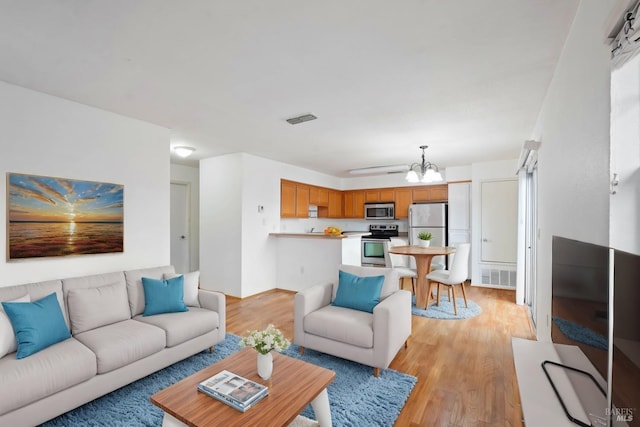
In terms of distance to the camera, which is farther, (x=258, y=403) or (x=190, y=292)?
(x=190, y=292)

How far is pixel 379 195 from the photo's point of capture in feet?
23.7

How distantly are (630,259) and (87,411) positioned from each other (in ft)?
9.80

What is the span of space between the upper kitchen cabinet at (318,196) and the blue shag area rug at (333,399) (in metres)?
4.17

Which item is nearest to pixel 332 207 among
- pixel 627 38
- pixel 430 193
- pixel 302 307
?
pixel 430 193

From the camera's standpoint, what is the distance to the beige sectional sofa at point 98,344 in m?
1.77

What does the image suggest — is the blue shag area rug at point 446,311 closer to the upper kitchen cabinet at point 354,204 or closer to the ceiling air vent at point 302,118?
the ceiling air vent at point 302,118

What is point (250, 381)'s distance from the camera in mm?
1741

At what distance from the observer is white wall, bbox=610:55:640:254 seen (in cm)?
102

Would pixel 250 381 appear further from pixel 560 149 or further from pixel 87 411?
pixel 560 149

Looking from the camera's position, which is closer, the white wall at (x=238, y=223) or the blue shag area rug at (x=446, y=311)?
the blue shag area rug at (x=446, y=311)

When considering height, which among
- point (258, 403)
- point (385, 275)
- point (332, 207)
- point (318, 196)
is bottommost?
point (258, 403)

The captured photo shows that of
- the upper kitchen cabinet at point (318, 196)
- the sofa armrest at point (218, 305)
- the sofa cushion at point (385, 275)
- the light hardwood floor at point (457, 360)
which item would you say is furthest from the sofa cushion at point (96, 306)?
the upper kitchen cabinet at point (318, 196)

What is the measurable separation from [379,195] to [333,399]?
5.54m

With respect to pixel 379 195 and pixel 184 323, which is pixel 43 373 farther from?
pixel 379 195
